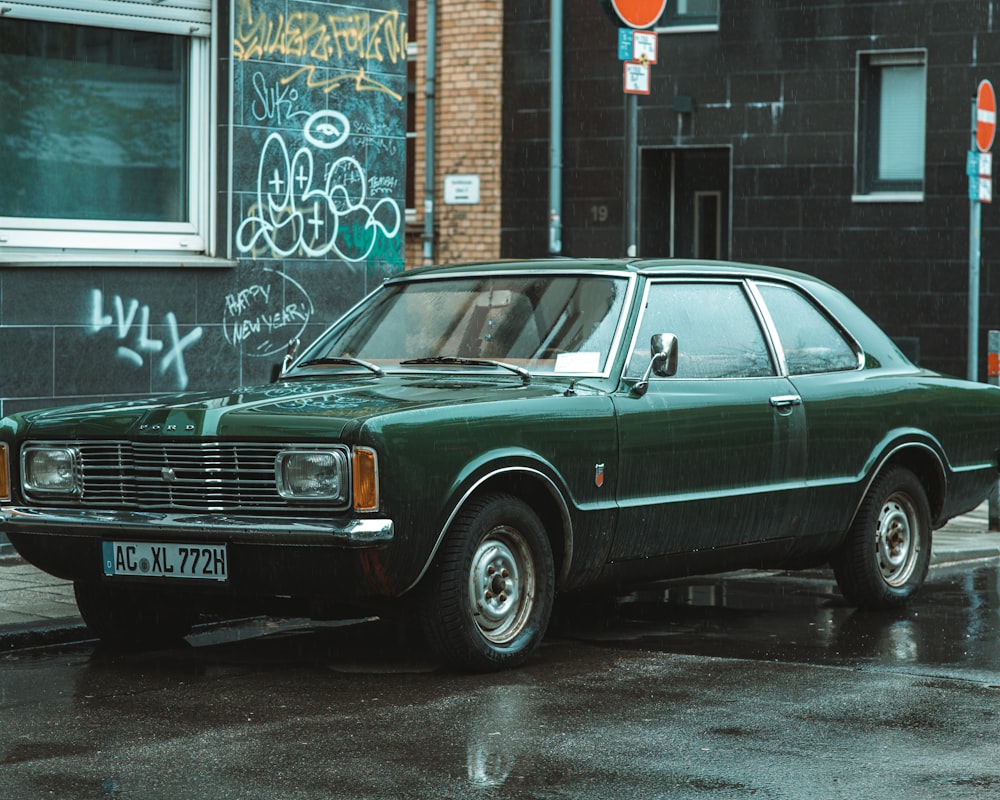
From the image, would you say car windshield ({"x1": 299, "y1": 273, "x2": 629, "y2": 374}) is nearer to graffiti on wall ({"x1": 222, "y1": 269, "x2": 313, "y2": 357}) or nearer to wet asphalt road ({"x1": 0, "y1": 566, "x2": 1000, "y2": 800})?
wet asphalt road ({"x1": 0, "y1": 566, "x2": 1000, "y2": 800})

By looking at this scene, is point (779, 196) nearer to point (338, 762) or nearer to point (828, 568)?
point (828, 568)

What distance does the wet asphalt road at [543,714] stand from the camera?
5430 millimetres

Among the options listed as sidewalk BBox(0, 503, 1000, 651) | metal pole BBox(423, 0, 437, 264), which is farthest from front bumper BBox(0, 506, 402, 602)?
metal pole BBox(423, 0, 437, 264)

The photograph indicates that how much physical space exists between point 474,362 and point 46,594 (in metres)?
2.65

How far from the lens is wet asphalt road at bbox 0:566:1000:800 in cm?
543

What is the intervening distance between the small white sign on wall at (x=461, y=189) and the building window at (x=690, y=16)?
3.31 m

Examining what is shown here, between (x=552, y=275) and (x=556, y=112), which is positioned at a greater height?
(x=556, y=112)

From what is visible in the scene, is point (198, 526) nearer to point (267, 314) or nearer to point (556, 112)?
point (267, 314)

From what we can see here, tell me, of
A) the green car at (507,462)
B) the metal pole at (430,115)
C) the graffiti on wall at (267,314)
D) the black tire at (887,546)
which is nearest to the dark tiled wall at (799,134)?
the metal pole at (430,115)

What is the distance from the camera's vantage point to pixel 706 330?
27.7 feet

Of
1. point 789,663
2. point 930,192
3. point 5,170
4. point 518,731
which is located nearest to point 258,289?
point 5,170

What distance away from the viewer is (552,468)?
7344 mm

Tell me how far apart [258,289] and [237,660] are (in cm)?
498

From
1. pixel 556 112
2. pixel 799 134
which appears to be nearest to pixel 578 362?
pixel 799 134
